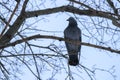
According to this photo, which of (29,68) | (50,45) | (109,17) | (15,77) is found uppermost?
(109,17)

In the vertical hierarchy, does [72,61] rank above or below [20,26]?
below

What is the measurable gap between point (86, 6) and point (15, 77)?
1.77 meters

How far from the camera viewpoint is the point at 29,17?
5898 mm

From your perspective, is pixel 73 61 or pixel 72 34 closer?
pixel 73 61

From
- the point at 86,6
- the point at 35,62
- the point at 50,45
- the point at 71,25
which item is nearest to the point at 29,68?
the point at 35,62

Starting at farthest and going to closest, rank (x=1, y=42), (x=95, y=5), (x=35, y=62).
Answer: (x=95, y=5) < (x=35, y=62) < (x=1, y=42)

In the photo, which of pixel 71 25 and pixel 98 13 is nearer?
pixel 98 13

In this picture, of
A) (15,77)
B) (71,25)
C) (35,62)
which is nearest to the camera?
(35,62)

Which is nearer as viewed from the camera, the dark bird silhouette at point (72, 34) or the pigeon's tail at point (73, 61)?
the pigeon's tail at point (73, 61)

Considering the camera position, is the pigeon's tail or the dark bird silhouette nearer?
the pigeon's tail

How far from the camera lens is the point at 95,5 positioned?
609 cm

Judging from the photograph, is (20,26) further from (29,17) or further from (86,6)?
(86,6)

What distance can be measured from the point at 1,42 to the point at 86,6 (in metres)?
1.50

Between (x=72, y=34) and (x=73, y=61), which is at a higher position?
(x=72, y=34)
